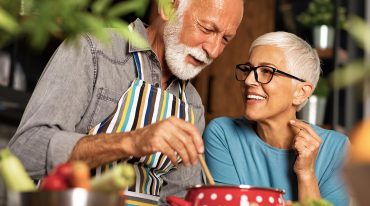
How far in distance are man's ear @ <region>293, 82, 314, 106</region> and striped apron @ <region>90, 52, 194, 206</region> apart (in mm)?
455

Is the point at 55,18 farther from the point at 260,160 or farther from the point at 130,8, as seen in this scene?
the point at 260,160

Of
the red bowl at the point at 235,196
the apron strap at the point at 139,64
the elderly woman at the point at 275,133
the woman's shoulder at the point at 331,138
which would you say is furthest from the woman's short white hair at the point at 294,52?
the red bowl at the point at 235,196

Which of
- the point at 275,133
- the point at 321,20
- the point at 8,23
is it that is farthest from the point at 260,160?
the point at 321,20

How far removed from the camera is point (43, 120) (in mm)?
1664

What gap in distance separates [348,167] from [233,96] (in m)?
3.06

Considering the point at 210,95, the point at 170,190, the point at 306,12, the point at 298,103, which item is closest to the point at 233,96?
the point at 210,95

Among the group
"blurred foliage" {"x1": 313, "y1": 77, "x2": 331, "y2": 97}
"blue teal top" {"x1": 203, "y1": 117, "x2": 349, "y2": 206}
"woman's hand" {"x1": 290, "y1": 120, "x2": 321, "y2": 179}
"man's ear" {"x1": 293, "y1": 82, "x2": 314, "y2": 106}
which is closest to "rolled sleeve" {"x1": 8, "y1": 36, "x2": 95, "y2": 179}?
"blue teal top" {"x1": 203, "y1": 117, "x2": 349, "y2": 206}

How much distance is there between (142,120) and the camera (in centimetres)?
190

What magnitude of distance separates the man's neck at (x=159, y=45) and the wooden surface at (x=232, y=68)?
165 cm

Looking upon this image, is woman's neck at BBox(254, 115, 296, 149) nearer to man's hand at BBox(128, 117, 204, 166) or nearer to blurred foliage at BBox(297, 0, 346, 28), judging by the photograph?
man's hand at BBox(128, 117, 204, 166)

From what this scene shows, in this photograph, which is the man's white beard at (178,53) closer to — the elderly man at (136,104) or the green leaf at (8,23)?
the elderly man at (136,104)

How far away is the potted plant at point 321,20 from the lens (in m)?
3.81

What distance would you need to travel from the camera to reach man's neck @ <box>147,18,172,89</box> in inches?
84.6

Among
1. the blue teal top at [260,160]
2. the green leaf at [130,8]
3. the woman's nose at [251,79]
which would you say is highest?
the green leaf at [130,8]
